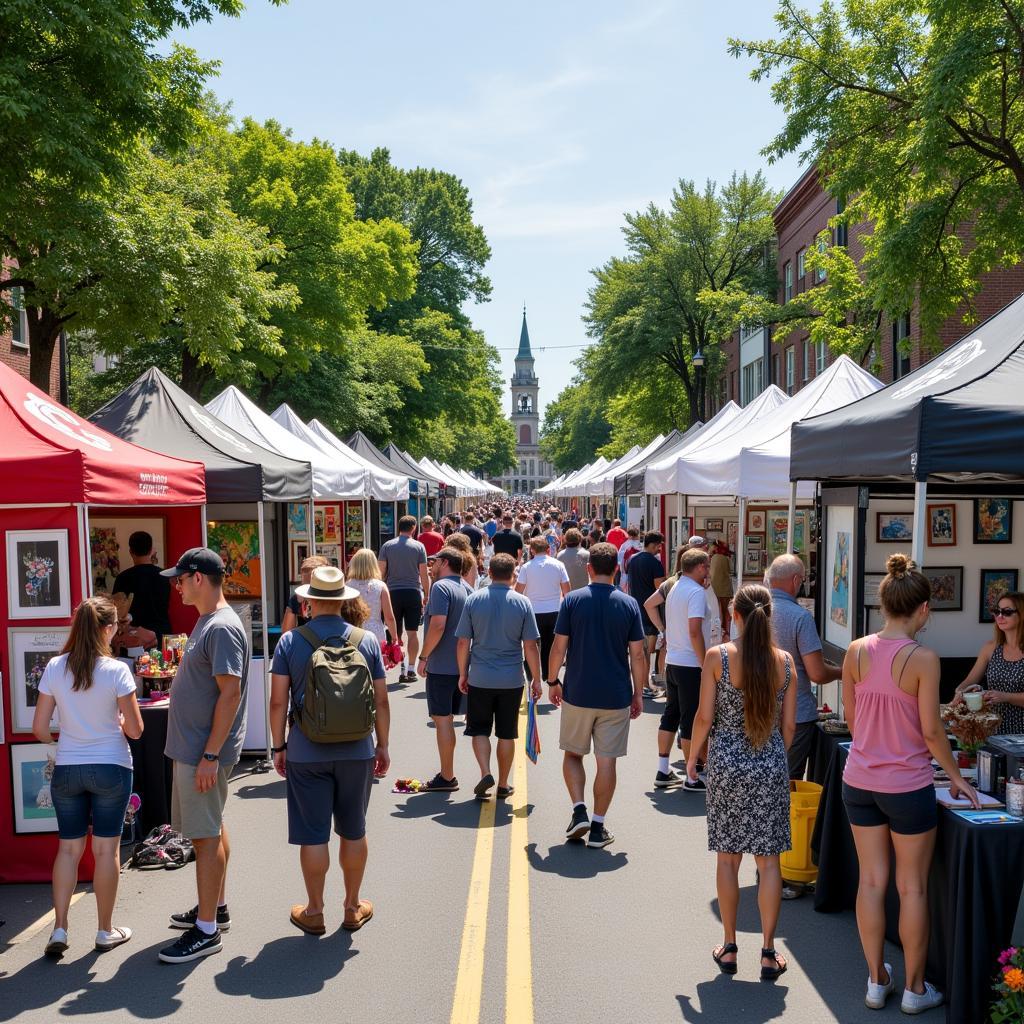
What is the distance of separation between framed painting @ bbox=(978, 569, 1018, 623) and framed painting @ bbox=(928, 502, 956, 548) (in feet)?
1.27

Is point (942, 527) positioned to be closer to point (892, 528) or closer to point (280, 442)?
point (892, 528)

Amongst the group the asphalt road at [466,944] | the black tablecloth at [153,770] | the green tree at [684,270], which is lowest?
the asphalt road at [466,944]

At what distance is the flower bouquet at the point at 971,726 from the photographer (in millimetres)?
5555

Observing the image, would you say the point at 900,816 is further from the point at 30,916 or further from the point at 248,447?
the point at 248,447

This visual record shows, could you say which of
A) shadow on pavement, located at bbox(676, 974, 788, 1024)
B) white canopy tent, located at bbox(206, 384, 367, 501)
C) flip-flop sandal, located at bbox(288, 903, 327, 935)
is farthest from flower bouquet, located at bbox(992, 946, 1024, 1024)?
white canopy tent, located at bbox(206, 384, 367, 501)

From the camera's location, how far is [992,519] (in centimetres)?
847

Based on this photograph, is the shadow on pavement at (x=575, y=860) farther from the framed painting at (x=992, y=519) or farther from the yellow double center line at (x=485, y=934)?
the framed painting at (x=992, y=519)

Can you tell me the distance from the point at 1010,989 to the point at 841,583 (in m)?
4.64

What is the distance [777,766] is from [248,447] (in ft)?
Result: 25.8

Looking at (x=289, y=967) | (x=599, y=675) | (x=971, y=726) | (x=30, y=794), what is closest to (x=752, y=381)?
(x=599, y=675)

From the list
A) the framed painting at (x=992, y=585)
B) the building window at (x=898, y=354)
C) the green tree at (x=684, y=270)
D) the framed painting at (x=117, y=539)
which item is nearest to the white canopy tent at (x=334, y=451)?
the framed painting at (x=117, y=539)

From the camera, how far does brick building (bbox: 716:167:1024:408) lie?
2586cm

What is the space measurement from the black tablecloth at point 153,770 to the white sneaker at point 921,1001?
5.04m

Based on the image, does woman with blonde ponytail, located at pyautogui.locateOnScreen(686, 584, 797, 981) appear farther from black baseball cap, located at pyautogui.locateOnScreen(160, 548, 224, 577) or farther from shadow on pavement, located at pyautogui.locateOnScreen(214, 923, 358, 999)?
black baseball cap, located at pyautogui.locateOnScreen(160, 548, 224, 577)
